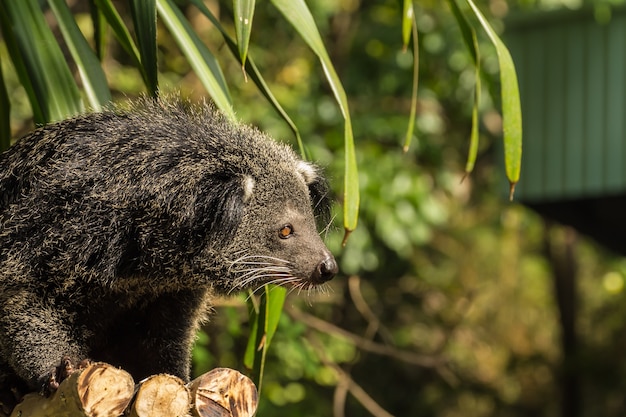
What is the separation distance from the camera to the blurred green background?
656cm

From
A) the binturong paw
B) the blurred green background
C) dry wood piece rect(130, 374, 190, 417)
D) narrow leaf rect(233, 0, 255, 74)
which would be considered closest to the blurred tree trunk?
the blurred green background

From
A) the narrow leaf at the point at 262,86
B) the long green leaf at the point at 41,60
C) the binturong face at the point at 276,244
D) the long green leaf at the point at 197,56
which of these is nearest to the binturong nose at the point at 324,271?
the binturong face at the point at 276,244

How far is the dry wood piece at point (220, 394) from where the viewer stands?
233 cm

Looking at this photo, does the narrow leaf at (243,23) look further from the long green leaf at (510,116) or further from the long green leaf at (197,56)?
the long green leaf at (510,116)

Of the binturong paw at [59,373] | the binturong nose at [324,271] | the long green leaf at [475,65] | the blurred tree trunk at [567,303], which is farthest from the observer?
the blurred tree trunk at [567,303]

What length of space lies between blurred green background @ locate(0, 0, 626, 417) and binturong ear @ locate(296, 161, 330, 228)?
0.37 ft

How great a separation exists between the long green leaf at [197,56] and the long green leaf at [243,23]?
32cm

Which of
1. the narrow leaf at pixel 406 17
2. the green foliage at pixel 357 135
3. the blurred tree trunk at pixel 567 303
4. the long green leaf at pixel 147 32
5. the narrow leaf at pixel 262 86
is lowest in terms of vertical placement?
the blurred tree trunk at pixel 567 303

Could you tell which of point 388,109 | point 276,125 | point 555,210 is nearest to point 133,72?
point 276,125

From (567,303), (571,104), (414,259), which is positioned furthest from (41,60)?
(567,303)

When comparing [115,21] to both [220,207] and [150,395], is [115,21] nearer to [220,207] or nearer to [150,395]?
[220,207]

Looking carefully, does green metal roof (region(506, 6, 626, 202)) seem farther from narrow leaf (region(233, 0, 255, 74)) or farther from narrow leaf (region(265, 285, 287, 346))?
narrow leaf (region(233, 0, 255, 74))

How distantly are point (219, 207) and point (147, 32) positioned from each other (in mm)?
601

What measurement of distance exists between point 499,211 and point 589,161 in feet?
17.4
